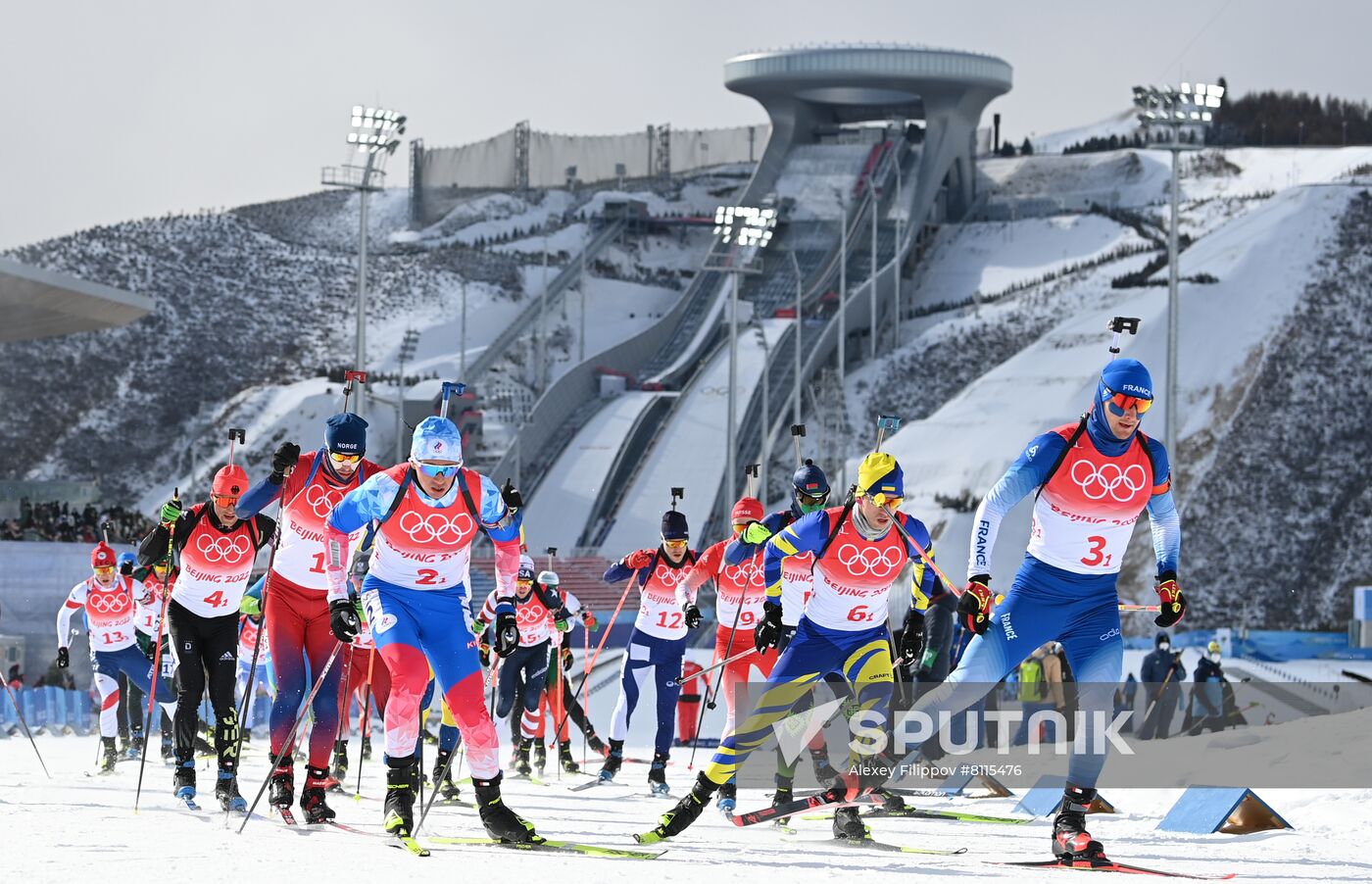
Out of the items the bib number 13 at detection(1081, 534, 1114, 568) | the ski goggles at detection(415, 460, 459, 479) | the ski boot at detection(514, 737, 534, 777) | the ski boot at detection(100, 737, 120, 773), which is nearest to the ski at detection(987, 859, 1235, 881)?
the bib number 13 at detection(1081, 534, 1114, 568)

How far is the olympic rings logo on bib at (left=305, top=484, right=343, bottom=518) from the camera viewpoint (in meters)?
11.2

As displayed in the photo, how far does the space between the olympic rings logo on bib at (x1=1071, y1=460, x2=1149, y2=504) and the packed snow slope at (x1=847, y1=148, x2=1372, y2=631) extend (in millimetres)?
31858

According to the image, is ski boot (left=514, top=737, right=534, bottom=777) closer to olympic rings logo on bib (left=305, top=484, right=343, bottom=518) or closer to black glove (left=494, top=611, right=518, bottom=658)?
olympic rings logo on bib (left=305, top=484, right=343, bottom=518)

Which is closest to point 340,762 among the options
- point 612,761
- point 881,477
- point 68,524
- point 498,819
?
point 612,761

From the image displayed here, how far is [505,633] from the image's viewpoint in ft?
31.4

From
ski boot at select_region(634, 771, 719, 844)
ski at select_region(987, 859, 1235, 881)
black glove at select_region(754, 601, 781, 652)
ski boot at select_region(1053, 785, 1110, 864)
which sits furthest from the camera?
black glove at select_region(754, 601, 781, 652)

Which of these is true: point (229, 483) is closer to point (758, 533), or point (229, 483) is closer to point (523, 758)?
point (758, 533)

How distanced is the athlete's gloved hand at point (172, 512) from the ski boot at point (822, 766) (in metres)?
4.21

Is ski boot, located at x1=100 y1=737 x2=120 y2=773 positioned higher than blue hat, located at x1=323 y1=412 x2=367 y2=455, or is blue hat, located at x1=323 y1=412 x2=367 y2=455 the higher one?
blue hat, located at x1=323 y1=412 x2=367 y2=455

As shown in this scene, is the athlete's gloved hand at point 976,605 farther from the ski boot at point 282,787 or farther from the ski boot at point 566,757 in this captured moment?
the ski boot at point 566,757

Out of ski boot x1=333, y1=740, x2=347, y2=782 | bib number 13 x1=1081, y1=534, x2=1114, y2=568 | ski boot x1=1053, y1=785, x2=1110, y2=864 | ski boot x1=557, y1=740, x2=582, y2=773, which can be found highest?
bib number 13 x1=1081, y1=534, x2=1114, y2=568

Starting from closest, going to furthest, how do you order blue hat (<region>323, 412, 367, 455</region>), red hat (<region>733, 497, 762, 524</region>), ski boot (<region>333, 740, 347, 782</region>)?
1. blue hat (<region>323, 412, 367, 455</region>)
2. red hat (<region>733, 497, 762, 524</region>)
3. ski boot (<region>333, 740, 347, 782</region>)

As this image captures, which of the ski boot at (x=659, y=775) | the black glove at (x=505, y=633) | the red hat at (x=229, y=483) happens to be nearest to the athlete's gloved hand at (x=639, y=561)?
the ski boot at (x=659, y=775)

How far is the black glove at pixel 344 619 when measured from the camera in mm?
9539
